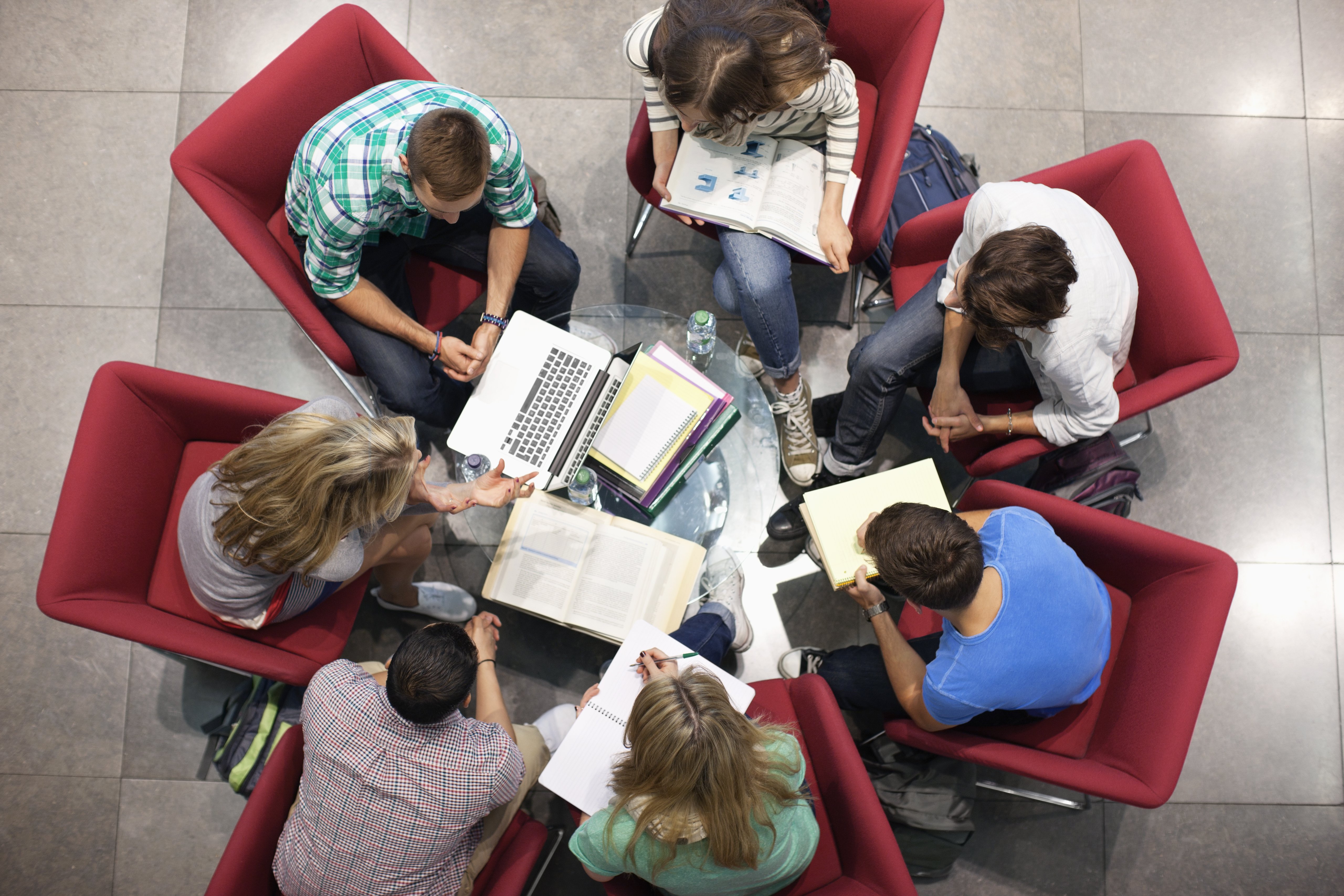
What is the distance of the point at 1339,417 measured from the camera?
9.36 ft

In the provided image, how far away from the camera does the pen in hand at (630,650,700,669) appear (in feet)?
6.56

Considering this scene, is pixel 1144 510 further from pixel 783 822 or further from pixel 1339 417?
pixel 783 822

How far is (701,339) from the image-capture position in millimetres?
2252

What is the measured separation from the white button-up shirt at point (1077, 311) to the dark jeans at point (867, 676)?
71 centimetres

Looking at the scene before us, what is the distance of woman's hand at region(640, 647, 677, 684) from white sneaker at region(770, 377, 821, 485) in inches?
36.6

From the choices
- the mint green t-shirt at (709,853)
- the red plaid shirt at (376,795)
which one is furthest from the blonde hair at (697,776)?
the red plaid shirt at (376,795)

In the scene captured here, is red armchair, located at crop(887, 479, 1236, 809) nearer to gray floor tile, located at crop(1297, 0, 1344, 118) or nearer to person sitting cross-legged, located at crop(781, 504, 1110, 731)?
person sitting cross-legged, located at crop(781, 504, 1110, 731)

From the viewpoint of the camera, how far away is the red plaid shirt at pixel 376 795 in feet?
5.48

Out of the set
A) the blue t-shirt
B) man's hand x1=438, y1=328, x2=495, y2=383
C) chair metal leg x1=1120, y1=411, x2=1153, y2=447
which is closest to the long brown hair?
man's hand x1=438, y1=328, x2=495, y2=383

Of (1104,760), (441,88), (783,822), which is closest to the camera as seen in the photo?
(783,822)

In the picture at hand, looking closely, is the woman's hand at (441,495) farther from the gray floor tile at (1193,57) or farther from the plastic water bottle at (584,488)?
the gray floor tile at (1193,57)

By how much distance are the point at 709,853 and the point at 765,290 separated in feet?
5.25

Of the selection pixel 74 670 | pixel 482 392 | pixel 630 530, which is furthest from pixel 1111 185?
pixel 74 670

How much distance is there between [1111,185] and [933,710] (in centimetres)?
154
